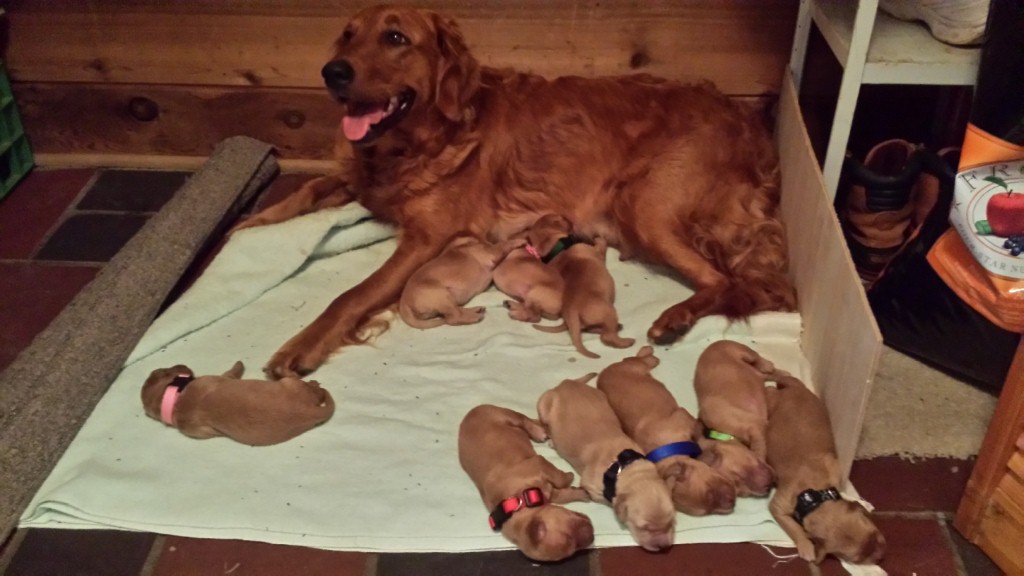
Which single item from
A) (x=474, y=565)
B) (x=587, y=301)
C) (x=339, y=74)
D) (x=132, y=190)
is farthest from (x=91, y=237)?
(x=474, y=565)

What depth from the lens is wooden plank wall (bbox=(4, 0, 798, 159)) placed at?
2.59m

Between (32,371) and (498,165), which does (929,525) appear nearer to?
(498,165)

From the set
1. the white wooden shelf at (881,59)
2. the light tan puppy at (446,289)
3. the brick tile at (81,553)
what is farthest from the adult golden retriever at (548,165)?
the brick tile at (81,553)

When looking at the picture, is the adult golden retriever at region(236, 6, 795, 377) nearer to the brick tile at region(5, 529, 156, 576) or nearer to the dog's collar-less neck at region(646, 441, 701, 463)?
the dog's collar-less neck at region(646, 441, 701, 463)

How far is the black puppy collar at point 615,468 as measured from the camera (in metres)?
1.58

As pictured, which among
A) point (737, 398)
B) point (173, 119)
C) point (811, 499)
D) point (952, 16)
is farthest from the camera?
point (173, 119)

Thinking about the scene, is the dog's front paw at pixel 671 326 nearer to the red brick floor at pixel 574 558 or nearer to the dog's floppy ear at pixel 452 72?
the red brick floor at pixel 574 558

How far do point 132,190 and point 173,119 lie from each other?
30cm

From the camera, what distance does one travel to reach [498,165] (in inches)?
94.7

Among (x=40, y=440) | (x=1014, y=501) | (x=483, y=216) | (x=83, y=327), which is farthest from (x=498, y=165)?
(x=1014, y=501)

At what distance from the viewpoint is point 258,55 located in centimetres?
274

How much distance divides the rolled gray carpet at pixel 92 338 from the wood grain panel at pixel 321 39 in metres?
0.42

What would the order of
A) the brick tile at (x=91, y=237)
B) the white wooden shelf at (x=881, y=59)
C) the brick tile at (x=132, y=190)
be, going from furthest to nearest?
1. the brick tile at (x=132, y=190)
2. the brick tile at (x=91, y=237)
3. the white wooden shelf at (x=881, y=59)

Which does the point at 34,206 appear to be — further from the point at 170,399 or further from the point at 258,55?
the point at 170,399
